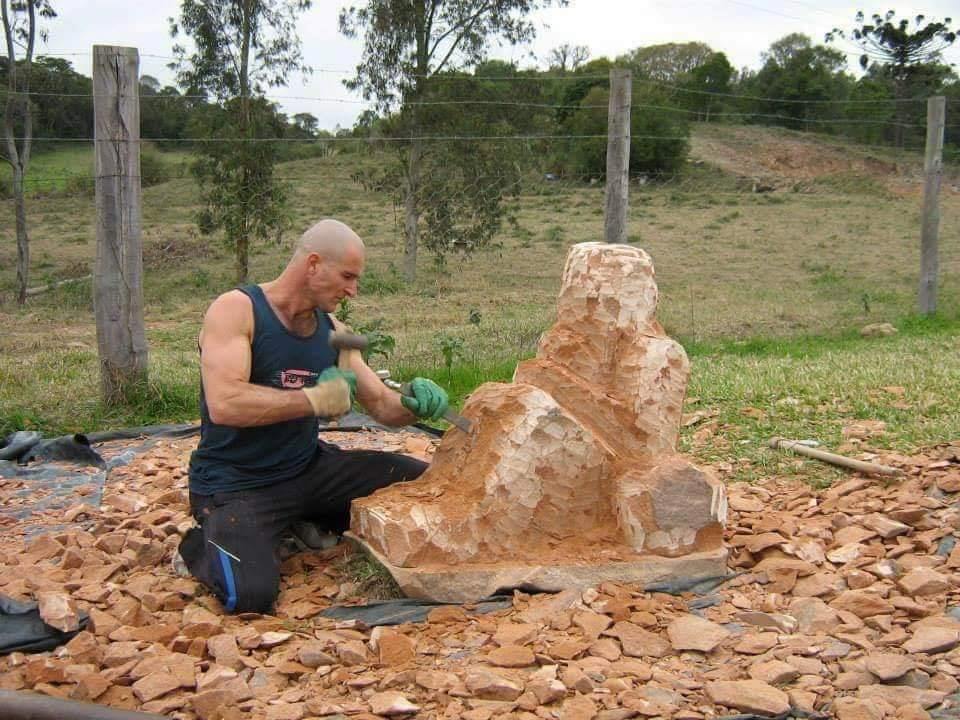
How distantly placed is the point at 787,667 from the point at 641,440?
1.18 m

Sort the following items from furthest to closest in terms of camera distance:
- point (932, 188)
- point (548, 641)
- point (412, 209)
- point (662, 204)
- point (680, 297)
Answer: point (662, 204)
point (412, 209)
point (680, 297)
point (932, 188)
point (548, 641)

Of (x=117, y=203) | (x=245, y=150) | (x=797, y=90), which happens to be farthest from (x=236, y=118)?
(x=797, y=90)

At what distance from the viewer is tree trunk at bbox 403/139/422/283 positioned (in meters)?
14.1

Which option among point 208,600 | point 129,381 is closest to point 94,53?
point 129,381

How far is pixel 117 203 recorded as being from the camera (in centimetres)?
611

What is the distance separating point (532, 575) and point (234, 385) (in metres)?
1.28

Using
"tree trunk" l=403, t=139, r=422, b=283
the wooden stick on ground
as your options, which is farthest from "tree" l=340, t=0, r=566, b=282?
the wooden stick on ground

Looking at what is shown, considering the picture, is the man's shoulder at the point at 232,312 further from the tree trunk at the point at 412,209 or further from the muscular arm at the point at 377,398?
the tree trunk at the point at 412,209

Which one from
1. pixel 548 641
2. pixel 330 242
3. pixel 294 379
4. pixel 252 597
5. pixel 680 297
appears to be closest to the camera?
pixel 548 641

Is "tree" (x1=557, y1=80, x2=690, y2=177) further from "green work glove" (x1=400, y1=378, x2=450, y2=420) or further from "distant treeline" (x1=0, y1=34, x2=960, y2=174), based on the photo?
"green work glove" (x1=400, y1=378, x2=450, y2=420)

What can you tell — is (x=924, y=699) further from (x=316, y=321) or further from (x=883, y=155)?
(x=883, y=155)

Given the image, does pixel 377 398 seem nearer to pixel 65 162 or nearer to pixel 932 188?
pixel 932 188

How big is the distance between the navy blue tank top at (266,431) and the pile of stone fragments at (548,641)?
370mm

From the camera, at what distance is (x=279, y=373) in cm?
381
